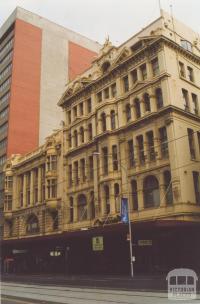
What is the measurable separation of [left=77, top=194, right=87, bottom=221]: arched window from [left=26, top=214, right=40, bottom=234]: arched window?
11.1 m

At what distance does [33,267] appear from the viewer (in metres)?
48.9

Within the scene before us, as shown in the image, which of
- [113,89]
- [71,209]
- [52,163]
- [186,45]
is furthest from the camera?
[52,163]

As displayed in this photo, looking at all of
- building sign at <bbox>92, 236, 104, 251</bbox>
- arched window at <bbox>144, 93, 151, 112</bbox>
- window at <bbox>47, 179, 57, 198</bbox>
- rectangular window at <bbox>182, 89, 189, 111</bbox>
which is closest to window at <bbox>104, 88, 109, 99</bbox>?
arched window at <bbox>144, 93, 151, 112</bbox>

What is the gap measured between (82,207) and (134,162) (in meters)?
10.00

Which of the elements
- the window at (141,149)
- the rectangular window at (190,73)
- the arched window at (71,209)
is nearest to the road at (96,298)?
the window at (141,149)

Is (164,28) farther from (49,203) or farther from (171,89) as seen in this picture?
(49,203)

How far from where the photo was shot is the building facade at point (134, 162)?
31.9 meters

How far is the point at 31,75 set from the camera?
71.2 metres

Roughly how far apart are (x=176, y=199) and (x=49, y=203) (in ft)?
68.4

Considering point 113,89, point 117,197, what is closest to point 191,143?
point 117,197

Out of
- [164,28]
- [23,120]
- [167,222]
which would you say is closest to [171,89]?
[164,28]

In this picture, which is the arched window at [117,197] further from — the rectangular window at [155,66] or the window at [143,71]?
the rectangular window at [155,66]

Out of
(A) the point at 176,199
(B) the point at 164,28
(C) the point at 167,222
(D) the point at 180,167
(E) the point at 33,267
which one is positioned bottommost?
(E) the point at 33,267

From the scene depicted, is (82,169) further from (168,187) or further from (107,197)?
(168,187)
